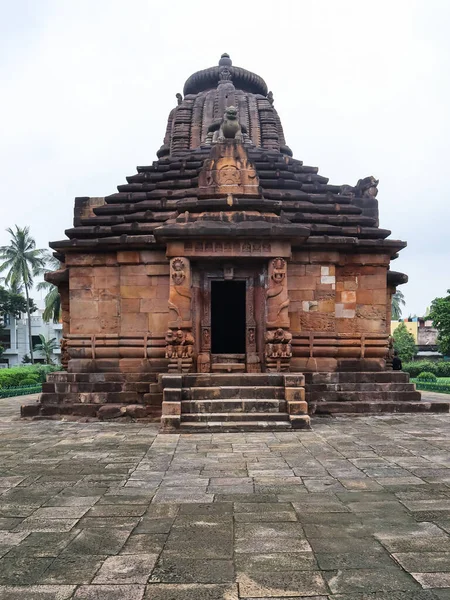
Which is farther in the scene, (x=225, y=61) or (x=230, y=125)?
(x=225, y=61)

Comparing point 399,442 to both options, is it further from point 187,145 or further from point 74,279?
point 187,145

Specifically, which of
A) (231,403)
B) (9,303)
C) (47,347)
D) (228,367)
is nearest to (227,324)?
(228,367)

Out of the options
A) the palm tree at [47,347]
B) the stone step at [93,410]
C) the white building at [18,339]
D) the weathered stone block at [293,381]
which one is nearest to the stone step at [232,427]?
the weathered stone block at [293,381]

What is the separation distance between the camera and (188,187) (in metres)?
14.9

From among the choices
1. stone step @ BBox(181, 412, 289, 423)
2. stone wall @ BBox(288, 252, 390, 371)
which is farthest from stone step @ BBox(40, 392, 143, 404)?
stone wall @ BBox(288, 252, 390, 371)

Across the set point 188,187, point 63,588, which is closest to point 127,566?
point 63,588

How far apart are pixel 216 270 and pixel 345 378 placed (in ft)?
14.3

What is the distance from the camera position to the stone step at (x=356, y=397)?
1191 cm

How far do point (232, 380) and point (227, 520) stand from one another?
6109 millimetres

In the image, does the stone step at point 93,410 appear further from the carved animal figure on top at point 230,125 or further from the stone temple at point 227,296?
the carved animal figure on top at point 230,125

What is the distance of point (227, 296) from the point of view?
51.4 ft

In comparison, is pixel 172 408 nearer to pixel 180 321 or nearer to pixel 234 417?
pixel 234 417

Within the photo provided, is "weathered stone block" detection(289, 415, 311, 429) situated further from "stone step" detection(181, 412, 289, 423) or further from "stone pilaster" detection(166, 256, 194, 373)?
"stone pilaster" detection(166, 256, 194, 373)

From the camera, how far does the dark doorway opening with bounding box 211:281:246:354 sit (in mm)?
15984
